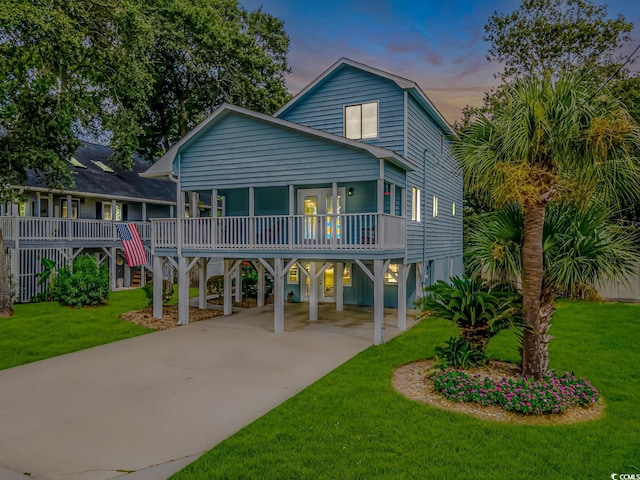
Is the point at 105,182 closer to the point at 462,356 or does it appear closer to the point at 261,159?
the point at 261,159

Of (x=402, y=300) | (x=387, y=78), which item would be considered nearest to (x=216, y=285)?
(x=402, y=300)

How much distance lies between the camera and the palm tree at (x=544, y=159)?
6.37m

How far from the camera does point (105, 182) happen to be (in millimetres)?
23109

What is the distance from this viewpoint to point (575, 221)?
279 inches

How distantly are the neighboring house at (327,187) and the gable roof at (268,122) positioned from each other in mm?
40

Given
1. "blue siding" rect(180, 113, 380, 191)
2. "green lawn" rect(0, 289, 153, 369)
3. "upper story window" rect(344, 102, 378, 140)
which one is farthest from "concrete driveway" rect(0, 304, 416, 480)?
"upper story window" rect(344, 102, 378, 140)

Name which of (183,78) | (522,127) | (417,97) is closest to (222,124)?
(417,97)

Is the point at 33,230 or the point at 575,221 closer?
the point at 575,221

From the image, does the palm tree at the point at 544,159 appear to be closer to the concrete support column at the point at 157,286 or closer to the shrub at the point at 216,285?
the concrete support column at the point at 157,286

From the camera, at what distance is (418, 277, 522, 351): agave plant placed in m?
7.35

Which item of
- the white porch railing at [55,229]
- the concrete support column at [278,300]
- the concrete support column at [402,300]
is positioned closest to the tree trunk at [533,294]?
the concrete support column at [402,300]

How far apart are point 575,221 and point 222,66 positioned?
23145 millimetres

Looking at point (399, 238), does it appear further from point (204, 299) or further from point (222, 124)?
point (204, 299)

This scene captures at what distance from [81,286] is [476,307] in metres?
15.2
